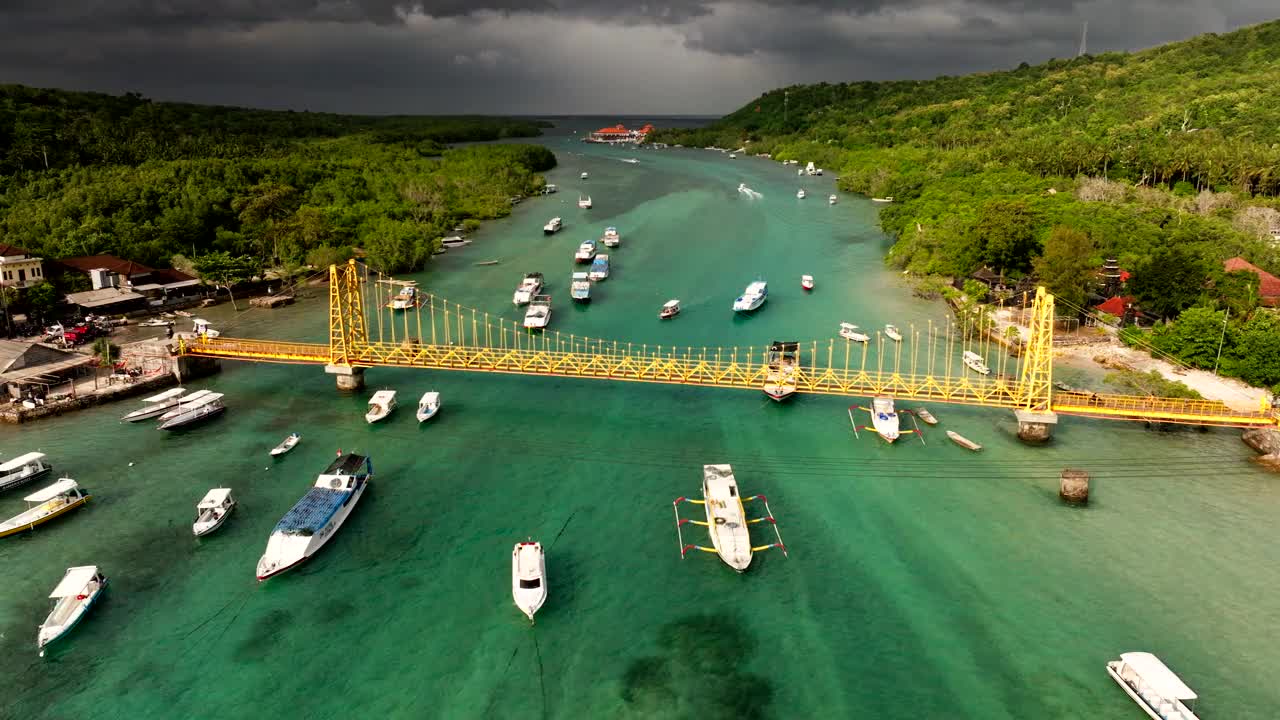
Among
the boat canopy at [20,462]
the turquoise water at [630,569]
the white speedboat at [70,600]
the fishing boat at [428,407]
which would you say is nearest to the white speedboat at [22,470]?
the boat canopy at [20,462]

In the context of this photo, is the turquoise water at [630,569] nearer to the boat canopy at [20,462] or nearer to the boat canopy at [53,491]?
the boat canopy at [20,462]

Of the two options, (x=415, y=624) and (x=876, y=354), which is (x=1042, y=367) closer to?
(x=876, y=354)

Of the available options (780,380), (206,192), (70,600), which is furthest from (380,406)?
(206,192)

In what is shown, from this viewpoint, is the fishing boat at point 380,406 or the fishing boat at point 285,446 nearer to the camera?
the fishing boat at point 285,446

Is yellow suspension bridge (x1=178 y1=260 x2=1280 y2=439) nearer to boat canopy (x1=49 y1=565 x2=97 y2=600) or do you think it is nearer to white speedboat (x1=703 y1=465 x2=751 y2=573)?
white speedboat (x1=703 y1=465 x2=751 y2=573)

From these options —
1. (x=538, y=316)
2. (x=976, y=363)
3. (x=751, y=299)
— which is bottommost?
(x=976, y=363)

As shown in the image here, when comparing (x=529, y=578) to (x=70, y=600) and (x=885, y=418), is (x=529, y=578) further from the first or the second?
(x=885, y=418)

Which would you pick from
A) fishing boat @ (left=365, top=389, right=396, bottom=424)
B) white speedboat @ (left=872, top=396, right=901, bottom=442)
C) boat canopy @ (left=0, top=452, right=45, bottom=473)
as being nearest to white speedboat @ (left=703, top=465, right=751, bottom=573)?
white speedboat @ (left=872, top=396, right=901, bottom=442)
